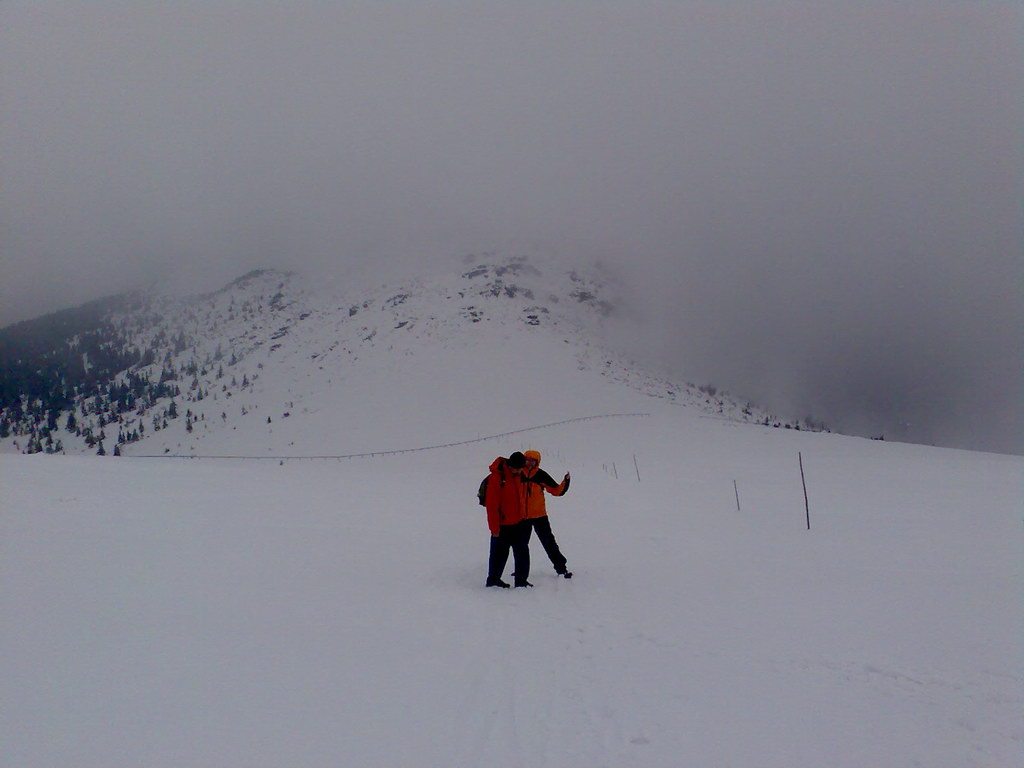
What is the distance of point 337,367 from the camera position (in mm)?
75562

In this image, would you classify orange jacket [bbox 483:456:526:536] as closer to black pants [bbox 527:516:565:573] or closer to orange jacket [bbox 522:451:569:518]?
orange jacket [bbox 522:451:569:518]

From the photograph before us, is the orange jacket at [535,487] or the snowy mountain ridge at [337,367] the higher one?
the snowy mountain ridge at [337,367]

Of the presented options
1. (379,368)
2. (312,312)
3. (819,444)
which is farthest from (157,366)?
(819,444)

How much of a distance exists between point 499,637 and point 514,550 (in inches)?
91.5

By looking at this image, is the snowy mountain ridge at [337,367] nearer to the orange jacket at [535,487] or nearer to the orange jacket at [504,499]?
the orange jacket at [535,487]

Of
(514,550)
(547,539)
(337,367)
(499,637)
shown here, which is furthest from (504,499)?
(337,367)

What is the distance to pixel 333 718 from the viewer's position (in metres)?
4.06

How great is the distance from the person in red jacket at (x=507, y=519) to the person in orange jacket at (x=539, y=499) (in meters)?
0.09

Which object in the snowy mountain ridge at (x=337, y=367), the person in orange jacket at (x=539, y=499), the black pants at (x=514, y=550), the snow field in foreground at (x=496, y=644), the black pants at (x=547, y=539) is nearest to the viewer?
the snow field in foreground at (x=496, y=644)

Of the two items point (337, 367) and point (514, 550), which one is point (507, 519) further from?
point (337, 367)

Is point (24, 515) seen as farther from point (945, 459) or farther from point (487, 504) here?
point (945, 459)

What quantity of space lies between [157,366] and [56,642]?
12431cm

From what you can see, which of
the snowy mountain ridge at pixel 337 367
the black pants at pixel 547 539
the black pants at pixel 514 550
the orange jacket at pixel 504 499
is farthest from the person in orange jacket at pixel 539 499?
the snowy mountain ridge at pixel 337 367

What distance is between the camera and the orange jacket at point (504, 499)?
339 inches
